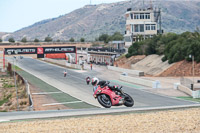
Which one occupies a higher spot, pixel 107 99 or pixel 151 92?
pixel 107 99

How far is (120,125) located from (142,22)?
289ft

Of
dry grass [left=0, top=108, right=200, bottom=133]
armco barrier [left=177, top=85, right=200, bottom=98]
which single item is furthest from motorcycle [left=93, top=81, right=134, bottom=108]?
armco barrier [left=177, top=85, right=200, bottom=98]

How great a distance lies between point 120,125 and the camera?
1666 centimetres

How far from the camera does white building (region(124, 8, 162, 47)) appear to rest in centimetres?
10281

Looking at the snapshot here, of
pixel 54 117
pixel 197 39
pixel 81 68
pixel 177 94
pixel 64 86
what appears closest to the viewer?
pixel 54 117

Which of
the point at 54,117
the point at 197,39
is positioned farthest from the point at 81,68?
the point at 54,117

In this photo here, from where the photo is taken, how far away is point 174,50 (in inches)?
2776

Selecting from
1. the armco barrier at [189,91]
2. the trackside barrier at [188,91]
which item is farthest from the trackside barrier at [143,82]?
the armco barrier at [189,91]

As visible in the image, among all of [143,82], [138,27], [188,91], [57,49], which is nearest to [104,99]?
[188,91]

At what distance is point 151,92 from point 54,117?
2727cm

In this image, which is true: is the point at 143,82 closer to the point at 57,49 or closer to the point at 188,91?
the point at 188,91

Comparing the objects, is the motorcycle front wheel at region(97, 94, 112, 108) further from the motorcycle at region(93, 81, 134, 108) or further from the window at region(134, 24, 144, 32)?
the window at region(134, 24, 144, 32)

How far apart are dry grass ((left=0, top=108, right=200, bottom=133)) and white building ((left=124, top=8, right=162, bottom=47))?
84.6 m

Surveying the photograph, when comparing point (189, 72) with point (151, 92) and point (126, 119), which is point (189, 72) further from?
point (126, 119)
